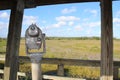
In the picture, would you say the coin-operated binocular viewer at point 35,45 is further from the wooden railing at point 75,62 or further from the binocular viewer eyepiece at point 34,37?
the wooden railing at point 75,62

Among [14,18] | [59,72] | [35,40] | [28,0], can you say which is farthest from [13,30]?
[59,72]

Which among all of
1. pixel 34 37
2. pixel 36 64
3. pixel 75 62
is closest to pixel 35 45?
pixel 34 37

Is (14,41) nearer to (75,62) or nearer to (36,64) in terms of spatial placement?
(36,64)

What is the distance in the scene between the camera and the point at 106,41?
4.09 m

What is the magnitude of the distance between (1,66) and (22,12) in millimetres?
4418

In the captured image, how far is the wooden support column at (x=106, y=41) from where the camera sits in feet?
13.3

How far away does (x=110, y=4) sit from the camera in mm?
4168

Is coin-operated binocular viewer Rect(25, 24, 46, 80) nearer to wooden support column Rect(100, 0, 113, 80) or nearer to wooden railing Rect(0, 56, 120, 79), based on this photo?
wooden support column Rect(100, 0, 113, 80)

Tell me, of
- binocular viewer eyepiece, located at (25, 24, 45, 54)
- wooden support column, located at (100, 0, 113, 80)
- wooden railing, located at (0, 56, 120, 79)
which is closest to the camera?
binocular viewer eyepiece, located at (25, 24, 45, 54)

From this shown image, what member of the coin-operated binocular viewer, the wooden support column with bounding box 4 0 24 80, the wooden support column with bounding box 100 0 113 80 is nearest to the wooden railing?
the wooden support column with bounding box 4 0 24 80

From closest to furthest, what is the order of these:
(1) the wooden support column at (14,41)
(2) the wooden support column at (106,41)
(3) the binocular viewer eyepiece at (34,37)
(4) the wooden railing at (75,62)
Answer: (3) the binocular viewer eyepiece at (34,37)
(2) the wooden support column at (106,41)
(1) the wooden support column at (14,41)
(4) the wooden railing at (75,62)

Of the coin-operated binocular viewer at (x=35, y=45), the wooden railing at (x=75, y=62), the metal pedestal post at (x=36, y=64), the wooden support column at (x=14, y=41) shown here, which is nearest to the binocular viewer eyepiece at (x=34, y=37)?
the coin-operated binocular viewer at (x=35, y=45)

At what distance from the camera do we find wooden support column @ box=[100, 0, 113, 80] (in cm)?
404

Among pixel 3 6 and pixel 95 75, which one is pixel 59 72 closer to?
pixel 95 75
